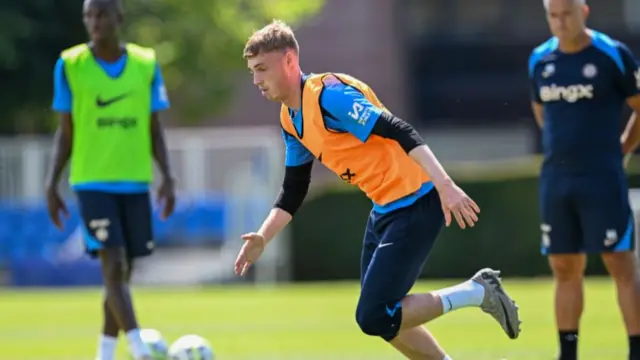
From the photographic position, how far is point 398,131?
22.6ft

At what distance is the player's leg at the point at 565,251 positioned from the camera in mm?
9078

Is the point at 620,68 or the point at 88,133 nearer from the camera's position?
the point at 620,68

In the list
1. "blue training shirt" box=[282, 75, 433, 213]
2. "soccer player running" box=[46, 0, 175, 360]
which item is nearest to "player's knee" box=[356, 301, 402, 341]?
"blue training shirt" box=[282, 75, 433, 213]

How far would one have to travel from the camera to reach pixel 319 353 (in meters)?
11.1

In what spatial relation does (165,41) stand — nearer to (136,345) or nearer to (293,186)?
(136,345)

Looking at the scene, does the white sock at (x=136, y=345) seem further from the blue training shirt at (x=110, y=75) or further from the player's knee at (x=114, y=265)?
the blue training shirt at (x=110, y=75)

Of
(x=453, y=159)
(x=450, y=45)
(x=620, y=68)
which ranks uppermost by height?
(x=620, y=68)

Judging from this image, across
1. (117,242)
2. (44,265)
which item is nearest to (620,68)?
(117,242)

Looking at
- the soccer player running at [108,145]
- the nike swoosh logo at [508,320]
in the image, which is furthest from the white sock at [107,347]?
the nike swoosh logo at [508,320]

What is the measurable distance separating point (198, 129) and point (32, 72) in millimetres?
13212

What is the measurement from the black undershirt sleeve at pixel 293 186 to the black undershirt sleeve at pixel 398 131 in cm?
87

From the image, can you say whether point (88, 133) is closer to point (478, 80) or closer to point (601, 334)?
point (601, 334)

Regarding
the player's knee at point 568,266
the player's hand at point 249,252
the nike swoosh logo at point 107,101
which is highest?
the nike swoosh logo at point 107,101

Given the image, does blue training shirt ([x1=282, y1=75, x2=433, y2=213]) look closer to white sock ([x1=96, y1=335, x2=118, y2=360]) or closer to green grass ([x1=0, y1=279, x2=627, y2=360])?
white sock ([x1=96, y1=335, x2=118, y2=360])
